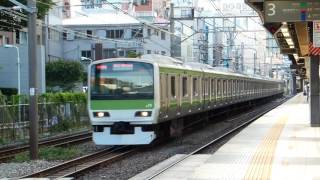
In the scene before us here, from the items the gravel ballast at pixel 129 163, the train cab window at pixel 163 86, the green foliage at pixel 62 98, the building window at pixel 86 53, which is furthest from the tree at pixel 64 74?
the train cab window at pixel 163 86

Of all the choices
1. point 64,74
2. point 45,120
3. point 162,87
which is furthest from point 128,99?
point 64,74

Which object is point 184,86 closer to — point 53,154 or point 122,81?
point 122,81

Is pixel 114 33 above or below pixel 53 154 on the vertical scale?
above

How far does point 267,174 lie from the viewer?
1103cm

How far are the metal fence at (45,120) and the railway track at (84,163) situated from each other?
6.02 m

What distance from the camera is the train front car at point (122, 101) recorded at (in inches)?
719

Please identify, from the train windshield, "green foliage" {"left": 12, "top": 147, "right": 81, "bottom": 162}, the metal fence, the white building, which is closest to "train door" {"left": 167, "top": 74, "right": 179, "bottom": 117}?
the train windshield

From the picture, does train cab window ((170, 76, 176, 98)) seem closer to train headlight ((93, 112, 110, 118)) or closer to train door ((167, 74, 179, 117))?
train door ((167, 74, 179, 117))

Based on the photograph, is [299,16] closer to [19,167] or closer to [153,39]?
[19,167]

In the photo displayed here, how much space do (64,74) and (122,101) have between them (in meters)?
47.3

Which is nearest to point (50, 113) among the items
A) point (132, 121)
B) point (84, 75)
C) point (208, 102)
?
point (208, 102)

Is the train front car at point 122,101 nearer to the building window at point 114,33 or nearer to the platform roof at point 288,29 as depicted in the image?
the platform roof at point 288,29

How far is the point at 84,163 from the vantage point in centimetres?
1609

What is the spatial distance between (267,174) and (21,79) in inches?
1404
